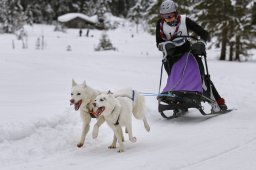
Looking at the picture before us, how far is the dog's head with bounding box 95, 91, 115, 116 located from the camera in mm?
5367

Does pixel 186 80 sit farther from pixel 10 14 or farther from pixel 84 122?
pixel 10 14

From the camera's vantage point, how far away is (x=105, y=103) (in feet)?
17.6

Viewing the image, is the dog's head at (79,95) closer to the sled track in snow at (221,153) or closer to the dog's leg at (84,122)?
the dog's leg at (84,122)

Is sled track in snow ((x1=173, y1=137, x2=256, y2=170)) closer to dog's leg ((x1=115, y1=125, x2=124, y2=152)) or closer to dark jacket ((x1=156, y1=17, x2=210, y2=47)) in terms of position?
dog's leg ((x1=115, y1=125, x2=124, y2=152))

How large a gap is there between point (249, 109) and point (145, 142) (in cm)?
305

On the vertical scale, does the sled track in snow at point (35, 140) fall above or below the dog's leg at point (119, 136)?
below

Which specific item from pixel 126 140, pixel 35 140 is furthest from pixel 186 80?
pixel 35 140

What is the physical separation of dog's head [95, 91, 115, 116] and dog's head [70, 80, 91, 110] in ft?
1.04

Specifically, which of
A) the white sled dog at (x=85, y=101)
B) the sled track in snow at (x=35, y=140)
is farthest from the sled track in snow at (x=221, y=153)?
the sled track in snow at (x=35, y=140)

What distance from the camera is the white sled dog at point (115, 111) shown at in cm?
539

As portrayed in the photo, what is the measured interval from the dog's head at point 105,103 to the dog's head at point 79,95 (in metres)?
0.32

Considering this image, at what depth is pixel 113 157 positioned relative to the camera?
209 inches

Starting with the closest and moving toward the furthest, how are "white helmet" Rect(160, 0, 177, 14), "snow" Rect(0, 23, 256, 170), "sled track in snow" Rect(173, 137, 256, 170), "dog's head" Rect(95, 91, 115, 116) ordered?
1. "sled track in snow" Rect(173, 137, 256, 170)
2. "snow" Rect(0, 23, 256, 170)
3. "dog's head" Rect(95, 91, 115, 116)
4. "white helmet" Rect(160, 0, 177, 14)

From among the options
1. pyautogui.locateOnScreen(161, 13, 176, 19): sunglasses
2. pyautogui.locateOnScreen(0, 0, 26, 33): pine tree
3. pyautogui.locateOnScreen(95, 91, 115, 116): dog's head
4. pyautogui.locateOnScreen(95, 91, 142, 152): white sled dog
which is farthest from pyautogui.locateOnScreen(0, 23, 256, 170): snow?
pyautogui.locateOnScreen(0, 0, 26, 33): pine tree
